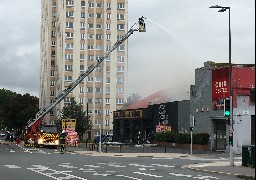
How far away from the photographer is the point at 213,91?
5694 cm

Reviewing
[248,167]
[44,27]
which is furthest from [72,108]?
[248,167]

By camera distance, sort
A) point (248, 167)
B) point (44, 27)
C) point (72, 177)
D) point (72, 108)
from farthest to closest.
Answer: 1. point (44, 27)
2. point (72, 108)
3. point (248, 167)
4. point (72, 177)

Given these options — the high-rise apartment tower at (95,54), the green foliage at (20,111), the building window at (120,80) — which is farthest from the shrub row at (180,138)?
the green foliage at (20,111)

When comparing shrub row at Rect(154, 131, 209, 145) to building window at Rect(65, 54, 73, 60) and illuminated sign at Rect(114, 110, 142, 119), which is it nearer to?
illuminated sign at Rect(114, 110, 142, 119)

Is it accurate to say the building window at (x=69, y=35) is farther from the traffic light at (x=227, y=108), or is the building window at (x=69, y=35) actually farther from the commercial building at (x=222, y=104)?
the traffic light at (x=227, y=108)

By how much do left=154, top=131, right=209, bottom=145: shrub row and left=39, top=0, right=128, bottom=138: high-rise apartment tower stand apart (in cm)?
5514

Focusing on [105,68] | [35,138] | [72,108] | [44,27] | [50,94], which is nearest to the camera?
[35,138]

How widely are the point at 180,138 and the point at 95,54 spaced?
6544 cm

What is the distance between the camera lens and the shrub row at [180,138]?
57444mm

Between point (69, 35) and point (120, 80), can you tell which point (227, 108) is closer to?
point (120, 80)

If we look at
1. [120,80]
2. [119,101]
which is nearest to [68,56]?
[120,80]

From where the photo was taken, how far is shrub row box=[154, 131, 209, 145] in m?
57.4

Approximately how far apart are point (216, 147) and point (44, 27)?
97465 mm

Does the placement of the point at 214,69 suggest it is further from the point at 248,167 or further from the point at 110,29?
the point at 110,29
